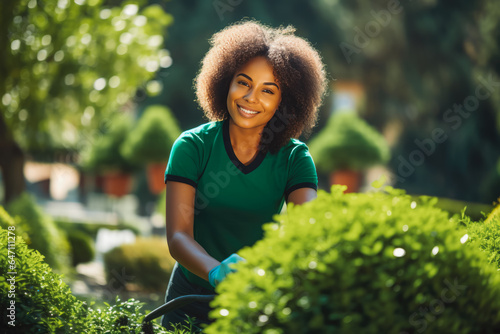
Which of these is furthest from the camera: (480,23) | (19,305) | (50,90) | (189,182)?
(480,23)

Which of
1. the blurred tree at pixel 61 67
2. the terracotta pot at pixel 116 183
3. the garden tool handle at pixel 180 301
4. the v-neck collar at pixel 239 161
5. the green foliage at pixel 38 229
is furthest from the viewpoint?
the terracotta pot at pixel 116 183

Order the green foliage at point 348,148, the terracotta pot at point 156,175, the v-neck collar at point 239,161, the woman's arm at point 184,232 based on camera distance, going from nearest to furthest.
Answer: the woman's arm at point 184,232
the v-neck collar at point 239,161
the green foliage at point 348,148
the terracotta pot at point 156,175

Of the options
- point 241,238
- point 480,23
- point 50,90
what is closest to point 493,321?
point 241,238

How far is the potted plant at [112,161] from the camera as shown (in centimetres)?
1138

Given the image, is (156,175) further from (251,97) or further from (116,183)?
(251,97)

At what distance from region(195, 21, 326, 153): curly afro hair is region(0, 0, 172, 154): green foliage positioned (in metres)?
5.27

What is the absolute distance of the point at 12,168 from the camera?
7742mm

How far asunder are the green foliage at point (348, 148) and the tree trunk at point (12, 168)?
16.8 ft

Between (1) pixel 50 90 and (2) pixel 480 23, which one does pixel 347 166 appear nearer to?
(1) pixel 50 90

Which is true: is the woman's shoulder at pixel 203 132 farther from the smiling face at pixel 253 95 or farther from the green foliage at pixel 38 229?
the green foliage at pixel 38 229

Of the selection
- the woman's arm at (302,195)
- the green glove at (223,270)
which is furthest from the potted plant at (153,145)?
the green glove at (223,270)

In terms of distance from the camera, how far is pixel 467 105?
56.6 ft

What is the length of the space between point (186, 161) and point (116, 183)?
10.1m

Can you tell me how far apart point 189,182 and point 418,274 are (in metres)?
0.97
